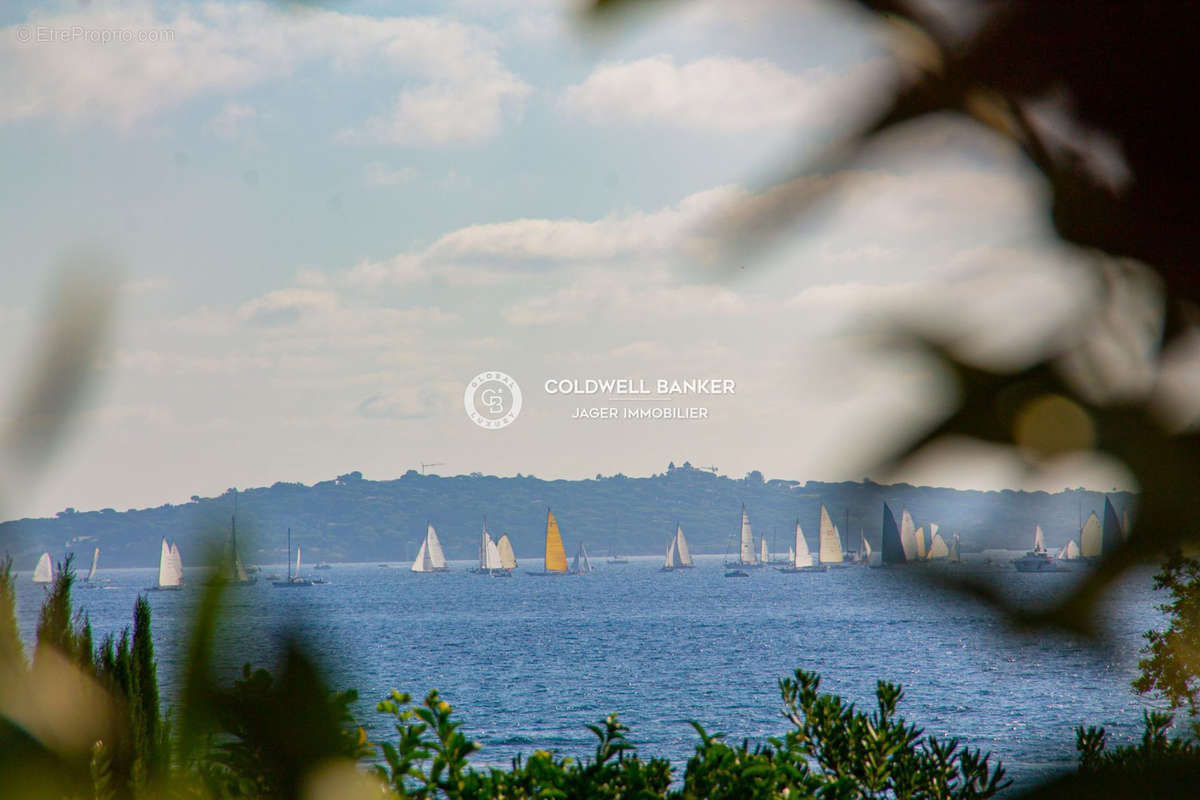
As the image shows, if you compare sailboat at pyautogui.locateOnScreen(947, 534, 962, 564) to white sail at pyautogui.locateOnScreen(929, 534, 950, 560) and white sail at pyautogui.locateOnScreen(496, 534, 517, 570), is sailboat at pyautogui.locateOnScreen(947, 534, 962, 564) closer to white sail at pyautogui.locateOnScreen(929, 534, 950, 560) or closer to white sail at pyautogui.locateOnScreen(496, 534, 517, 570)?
white sail at pyautogui.locateOnScreen(929, 534, 950, 560)

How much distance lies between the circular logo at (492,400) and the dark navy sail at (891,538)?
109 m

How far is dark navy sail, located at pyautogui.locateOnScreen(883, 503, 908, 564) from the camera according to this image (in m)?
0.75

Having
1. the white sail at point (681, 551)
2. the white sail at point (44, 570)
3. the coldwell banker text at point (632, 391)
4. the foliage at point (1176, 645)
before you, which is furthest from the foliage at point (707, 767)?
the white sail at point (681, 551)

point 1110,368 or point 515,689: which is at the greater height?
point 1110,368

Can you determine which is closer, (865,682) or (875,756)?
(875,756)

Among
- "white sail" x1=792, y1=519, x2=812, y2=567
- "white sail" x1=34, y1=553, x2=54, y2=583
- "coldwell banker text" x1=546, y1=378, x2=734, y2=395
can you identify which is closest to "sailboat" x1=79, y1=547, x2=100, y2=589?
"white sail" x1=34, y1=553, x2=54, y2=583

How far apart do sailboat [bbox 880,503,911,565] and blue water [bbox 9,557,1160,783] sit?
0.02 meters

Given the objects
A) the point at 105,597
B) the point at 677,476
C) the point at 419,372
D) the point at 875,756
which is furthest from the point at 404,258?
the point at 875,756

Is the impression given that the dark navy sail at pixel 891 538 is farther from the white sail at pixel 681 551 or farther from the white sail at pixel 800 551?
the white sail at pixel 681 551

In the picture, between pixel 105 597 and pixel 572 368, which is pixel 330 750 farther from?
pixel 105 597

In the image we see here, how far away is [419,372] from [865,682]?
245 ft

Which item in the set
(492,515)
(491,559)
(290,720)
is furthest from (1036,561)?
(492,515)

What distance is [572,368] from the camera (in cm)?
12150

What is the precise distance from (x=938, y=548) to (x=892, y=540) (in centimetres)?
9
